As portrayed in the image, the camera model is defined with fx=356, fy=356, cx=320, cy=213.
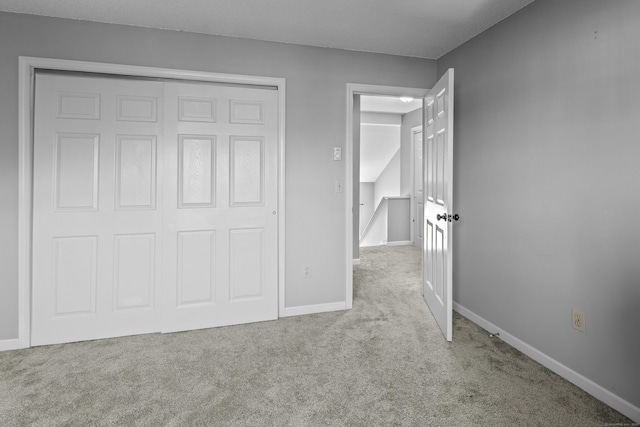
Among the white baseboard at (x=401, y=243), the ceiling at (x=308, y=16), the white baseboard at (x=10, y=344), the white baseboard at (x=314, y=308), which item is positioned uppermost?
the ceiling at (x=308, y=16)

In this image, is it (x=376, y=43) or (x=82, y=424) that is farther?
(x=376, y=43)

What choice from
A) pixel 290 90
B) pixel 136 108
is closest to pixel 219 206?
pixel 136 108

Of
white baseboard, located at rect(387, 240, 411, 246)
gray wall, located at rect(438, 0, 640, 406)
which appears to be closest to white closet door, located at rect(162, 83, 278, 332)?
gray wall, located at rect(438, 0, 640, 406)

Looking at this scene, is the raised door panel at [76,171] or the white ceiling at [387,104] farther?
the white ceiling at [387,104]

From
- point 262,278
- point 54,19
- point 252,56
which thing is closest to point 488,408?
point 262,278

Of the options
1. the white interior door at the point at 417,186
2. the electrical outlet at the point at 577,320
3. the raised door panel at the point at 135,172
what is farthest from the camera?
the white interior door at the point at 417,186

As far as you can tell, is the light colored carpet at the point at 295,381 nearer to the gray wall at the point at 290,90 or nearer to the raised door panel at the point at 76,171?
the gray wall at the point at 290,90

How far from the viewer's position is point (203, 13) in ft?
8.04

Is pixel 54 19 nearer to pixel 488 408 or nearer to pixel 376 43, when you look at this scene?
pixel 376 43

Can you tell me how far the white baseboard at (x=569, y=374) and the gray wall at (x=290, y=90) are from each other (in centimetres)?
126

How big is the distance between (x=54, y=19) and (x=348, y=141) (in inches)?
90.9

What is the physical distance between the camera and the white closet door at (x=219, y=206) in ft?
9.05

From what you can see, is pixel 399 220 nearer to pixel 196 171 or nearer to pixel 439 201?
pixel 439 201

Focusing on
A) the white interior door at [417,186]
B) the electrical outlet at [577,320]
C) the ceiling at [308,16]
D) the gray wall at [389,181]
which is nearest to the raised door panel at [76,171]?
the ceiling at [308,16]
